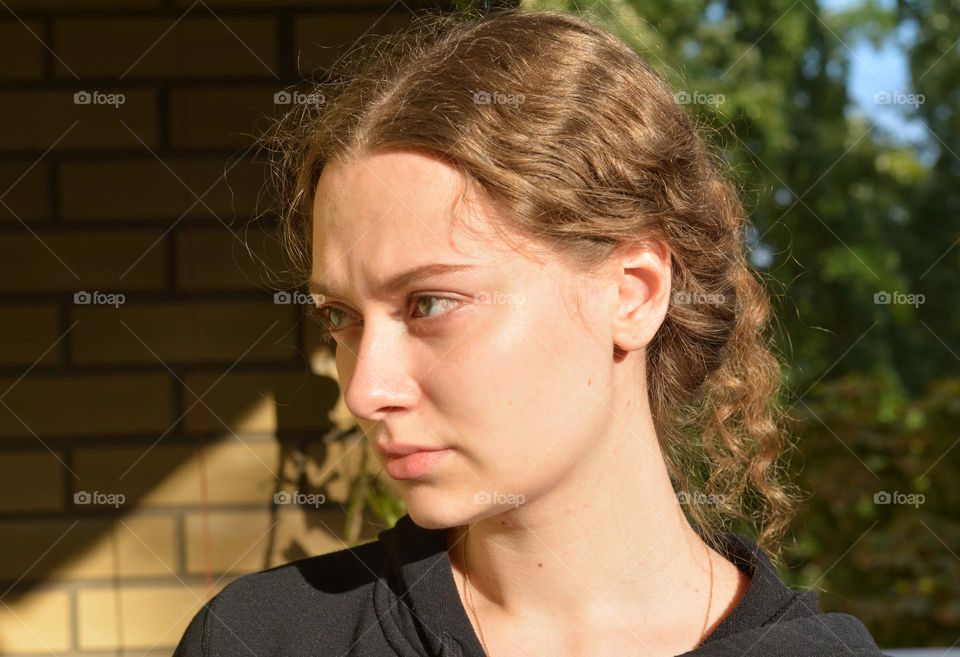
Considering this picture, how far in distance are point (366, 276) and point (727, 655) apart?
0.69 meters

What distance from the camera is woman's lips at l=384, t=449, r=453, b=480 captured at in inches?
51.1

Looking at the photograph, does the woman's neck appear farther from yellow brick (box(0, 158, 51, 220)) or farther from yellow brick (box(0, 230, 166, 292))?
yellow brick (box(0, 158, 51, 220))

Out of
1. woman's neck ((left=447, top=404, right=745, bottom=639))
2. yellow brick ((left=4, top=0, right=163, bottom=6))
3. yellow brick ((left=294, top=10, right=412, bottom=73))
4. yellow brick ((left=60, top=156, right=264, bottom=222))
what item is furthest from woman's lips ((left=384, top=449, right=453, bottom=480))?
yellow brick ((left=4, top=0, right=163, bottom=6))

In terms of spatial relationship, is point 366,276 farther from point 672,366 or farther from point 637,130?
point 672,366

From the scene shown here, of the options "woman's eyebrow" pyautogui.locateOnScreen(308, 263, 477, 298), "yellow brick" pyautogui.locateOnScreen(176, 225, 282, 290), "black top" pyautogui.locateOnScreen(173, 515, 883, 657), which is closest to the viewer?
"woman's eyebrow" pyautogui.locateOnScreen(308, 263, 477, 298)

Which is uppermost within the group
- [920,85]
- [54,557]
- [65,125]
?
[920,85]

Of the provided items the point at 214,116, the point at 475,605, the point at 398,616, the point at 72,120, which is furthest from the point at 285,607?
the point at 72,120

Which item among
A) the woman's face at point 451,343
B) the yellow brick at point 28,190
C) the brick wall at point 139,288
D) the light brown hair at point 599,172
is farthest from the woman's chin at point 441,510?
the yellow brick at point 28,190

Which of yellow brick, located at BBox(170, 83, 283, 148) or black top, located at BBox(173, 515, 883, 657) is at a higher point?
yellow brick, located at BBox(170, 83, 283, 148)

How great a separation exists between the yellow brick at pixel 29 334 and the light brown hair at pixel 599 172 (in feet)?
2.07

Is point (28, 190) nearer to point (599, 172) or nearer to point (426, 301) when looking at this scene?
point (426, 301)

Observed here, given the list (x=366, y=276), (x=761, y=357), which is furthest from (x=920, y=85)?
(x=366, y=276)

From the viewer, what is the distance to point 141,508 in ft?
6.98

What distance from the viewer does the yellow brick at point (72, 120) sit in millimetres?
2107
